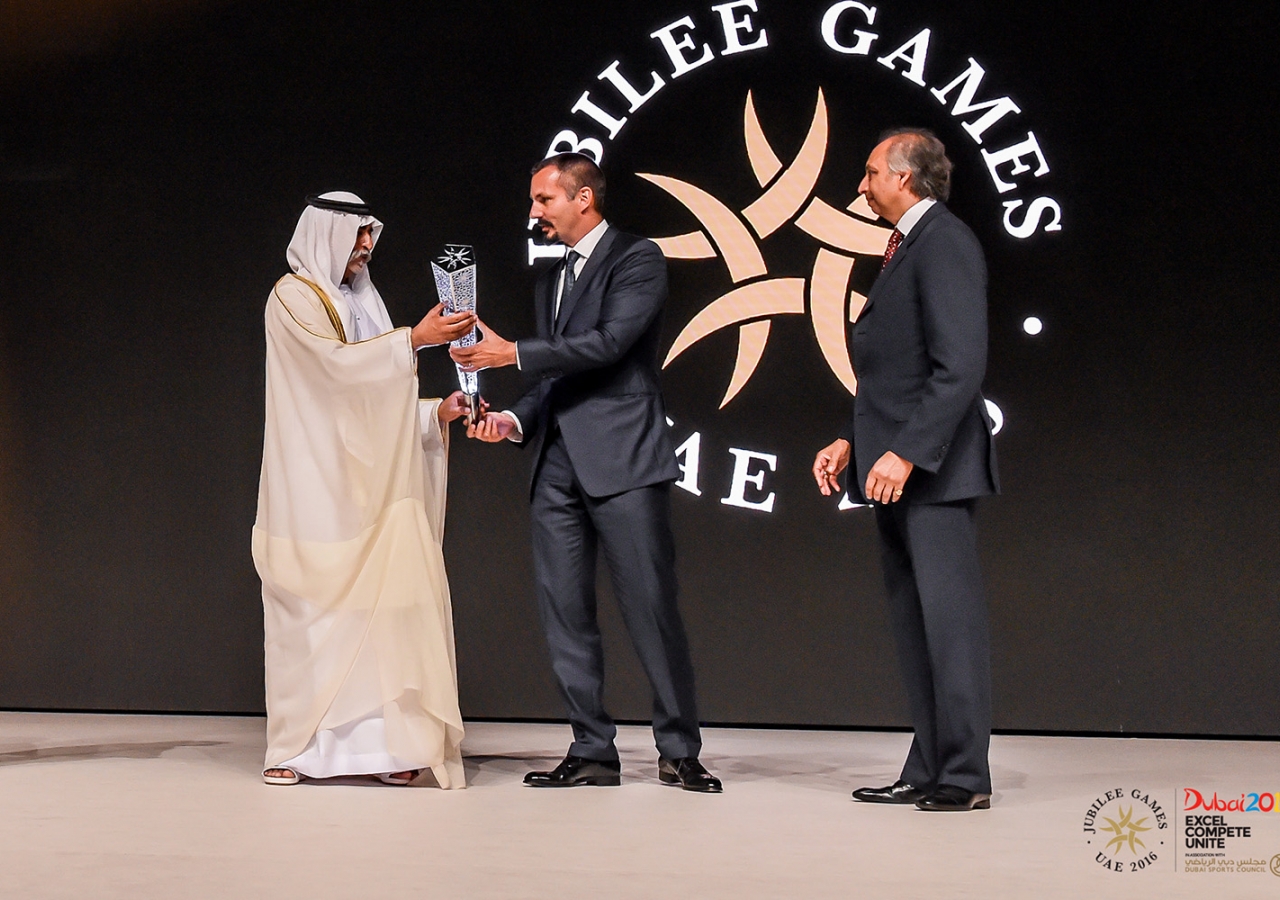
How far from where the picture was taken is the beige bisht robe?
10.3ft

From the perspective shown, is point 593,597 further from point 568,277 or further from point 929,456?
point 929,456

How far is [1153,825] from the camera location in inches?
104

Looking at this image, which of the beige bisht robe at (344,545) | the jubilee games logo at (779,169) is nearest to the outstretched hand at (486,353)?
the beige bisht robe at (344,545)

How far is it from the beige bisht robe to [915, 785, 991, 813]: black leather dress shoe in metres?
1.01

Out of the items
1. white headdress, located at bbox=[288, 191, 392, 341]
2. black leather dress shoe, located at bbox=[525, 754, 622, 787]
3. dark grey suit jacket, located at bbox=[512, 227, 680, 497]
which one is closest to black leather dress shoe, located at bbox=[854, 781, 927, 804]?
black leather dress shoe, located at bbox=[525, 754, 622, 787]

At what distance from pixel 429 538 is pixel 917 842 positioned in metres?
1.30

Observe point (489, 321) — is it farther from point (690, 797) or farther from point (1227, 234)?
point (1227, 234)

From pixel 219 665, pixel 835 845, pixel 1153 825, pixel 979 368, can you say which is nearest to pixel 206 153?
pixel 219 665

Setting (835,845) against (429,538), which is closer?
(835,845)

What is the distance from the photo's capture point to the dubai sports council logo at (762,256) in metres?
4.10

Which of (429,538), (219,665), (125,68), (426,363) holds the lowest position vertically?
(219,665)

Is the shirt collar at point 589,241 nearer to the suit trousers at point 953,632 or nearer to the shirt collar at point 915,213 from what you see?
the shirt collar at point 915,213

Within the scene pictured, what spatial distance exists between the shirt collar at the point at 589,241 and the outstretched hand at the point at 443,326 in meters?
0.30

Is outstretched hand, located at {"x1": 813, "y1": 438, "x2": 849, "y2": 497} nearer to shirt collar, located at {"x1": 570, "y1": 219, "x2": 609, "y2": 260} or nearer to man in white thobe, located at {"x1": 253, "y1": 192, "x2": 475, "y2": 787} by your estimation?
shirt collar, located at {"x1": 570, "y1": 219, "x2": 609, "y2": 260}
